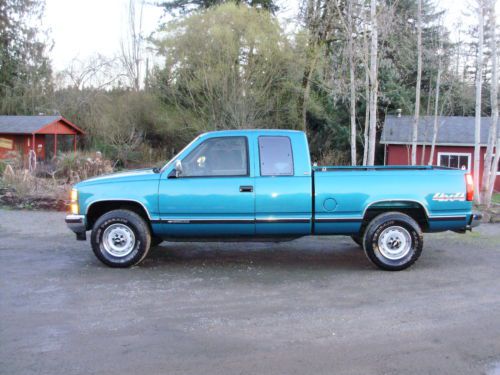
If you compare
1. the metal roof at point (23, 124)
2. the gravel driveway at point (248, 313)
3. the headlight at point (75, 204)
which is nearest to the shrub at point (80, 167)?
the metal roof at point (23, 124)

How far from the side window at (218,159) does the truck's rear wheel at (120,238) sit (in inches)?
38.8

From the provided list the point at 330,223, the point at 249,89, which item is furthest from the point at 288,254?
the point at 249,89

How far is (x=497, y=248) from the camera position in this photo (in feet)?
29.4

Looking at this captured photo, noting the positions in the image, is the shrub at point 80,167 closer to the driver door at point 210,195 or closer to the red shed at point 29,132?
the red shed at point 29,132

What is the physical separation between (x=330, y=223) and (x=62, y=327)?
3701mm

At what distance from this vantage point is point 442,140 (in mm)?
25188

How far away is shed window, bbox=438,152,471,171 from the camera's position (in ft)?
81.8

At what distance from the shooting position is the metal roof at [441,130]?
24.8m

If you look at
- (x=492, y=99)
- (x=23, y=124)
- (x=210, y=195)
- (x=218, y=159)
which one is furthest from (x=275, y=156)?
(x=23, y=124)

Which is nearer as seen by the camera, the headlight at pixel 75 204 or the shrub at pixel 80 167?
the headlight at pixel 75 204

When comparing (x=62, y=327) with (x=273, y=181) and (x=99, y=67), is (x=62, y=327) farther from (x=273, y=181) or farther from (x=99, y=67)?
(x=99, y=67)

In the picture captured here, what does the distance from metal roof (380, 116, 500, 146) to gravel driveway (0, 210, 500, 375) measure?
56.5 ft

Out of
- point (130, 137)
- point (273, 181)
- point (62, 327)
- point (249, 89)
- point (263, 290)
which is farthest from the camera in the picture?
point (130, 137)

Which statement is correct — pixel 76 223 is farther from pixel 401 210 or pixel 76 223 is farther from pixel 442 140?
pixel 442 140
